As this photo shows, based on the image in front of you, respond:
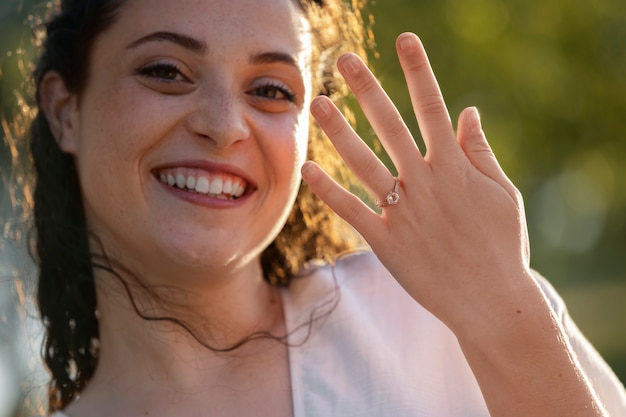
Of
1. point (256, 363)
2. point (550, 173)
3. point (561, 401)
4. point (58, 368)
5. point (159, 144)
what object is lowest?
point (550, 173)

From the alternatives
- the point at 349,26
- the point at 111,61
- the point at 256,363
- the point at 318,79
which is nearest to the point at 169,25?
the point at 111,61

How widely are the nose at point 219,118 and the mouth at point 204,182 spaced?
0.29ft

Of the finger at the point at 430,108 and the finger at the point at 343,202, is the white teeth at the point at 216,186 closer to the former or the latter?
the finger at the point at 343,202

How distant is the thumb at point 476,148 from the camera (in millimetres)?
2006

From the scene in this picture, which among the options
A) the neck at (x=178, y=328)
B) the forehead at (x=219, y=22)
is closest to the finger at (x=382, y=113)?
the forehead at (x=219, y=22)

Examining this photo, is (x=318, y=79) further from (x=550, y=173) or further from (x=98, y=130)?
(x=550, y=173)

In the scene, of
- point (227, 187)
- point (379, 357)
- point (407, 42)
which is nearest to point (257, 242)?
point (227, 187)

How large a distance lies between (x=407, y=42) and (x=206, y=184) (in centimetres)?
66

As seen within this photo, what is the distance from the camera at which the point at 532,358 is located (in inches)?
76.8

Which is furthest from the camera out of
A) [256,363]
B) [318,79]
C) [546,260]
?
[546,260]

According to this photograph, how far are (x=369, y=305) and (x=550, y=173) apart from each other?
7678 millimetres

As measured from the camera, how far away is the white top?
2.35m

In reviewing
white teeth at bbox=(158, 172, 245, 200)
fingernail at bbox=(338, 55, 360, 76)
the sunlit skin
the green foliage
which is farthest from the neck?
the green foliage

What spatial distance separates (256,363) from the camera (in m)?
2.54
